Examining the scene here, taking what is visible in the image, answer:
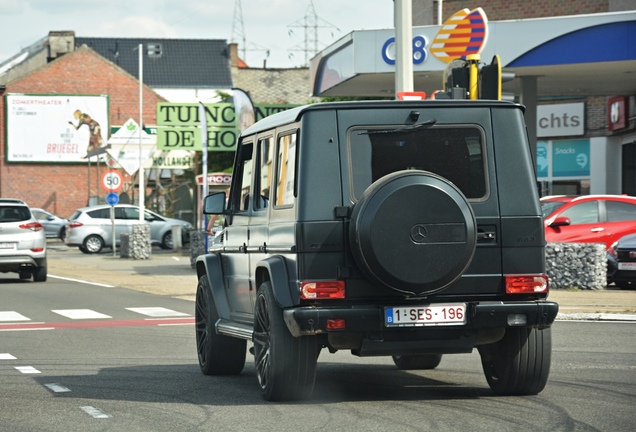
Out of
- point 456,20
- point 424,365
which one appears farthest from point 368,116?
point 456,20

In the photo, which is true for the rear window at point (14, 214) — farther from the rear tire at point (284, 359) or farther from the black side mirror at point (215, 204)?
the rear tire at point (284, 359)

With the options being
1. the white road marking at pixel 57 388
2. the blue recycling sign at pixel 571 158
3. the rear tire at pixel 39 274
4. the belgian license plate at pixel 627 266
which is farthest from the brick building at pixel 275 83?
the white road marking at pixel 57 388

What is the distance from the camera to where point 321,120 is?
28.5 ft

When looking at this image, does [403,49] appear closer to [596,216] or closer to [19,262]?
[596,216]

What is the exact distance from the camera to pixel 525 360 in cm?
897

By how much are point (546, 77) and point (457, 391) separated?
20637mm

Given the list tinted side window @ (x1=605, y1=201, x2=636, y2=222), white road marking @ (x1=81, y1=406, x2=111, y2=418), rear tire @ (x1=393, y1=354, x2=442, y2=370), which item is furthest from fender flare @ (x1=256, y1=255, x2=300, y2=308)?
tinted side window @ (x1=605, y1=201, x2=636, y2=222)

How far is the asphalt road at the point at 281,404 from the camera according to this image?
7.93 m

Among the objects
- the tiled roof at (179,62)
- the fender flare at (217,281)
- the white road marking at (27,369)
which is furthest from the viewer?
the tiled roof at (179,62)

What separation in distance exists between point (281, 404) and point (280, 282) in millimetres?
844

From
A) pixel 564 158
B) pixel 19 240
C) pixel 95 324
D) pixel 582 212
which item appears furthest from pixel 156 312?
pixel 564 158

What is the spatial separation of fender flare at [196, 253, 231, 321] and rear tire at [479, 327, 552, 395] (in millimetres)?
2527

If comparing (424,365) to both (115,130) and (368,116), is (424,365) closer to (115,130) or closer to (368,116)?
(368,116)

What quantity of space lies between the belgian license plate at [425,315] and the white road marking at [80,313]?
10.5 meters
